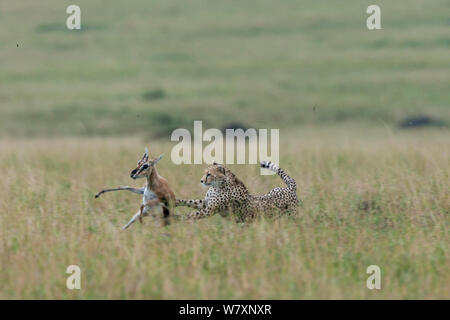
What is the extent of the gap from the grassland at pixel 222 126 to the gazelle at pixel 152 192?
0.18 m

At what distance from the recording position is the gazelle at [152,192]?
314 inches

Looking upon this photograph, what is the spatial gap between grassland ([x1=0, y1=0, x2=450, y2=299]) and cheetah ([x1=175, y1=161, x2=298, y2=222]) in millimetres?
231

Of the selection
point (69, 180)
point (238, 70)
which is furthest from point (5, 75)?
point (69, 180)

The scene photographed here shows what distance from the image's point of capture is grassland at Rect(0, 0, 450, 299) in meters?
6.54

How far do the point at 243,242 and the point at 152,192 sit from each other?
1.32m

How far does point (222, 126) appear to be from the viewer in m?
25.0

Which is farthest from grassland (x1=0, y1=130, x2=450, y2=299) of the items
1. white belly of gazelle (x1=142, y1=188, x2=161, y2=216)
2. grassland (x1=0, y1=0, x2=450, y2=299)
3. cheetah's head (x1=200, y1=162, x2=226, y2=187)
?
cheetah's head (x1=200, y1=162, x2=226, y2=187)

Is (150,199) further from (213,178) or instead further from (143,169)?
(213,178)

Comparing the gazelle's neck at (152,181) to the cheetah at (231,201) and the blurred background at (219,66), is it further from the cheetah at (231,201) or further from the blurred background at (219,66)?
the blurred background at (219,66)

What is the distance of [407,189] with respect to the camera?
31.4ft

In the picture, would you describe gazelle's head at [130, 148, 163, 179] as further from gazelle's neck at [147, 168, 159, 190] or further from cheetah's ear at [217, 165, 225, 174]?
cheetah's ear at [217, 165, 225, 174]

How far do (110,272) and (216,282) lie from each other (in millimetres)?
843

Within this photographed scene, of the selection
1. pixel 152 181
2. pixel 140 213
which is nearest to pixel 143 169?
pixel 152 181

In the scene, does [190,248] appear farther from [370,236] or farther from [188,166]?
[188,166]
